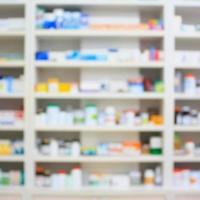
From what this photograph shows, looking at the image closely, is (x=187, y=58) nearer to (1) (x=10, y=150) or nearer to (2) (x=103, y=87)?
(2) (x=103, y=87)

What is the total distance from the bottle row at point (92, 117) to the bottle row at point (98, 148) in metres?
0.20

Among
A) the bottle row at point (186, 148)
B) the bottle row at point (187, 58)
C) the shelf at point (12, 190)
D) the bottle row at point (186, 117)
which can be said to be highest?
the bottle row at point (187, 58)

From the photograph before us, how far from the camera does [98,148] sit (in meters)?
2.76

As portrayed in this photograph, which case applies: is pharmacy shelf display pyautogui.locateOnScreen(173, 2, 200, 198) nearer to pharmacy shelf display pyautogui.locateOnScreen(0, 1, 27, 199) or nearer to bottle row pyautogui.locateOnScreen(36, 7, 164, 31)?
bottle row pyautogui.locateOnScreen(36, 7, 164, 31)

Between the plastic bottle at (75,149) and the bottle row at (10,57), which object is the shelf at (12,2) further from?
the plastic bottle at (75,149)

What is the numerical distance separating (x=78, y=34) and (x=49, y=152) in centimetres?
120

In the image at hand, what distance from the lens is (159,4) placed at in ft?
8.92

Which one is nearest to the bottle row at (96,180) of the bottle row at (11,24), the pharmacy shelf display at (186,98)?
the pharmacy shelf display at (186,98)

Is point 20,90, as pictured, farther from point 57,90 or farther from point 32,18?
point 32,18

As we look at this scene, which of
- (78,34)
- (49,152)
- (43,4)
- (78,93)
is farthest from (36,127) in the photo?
(43,4)

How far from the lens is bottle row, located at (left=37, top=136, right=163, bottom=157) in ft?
8.94

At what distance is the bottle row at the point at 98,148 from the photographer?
272 centimetres

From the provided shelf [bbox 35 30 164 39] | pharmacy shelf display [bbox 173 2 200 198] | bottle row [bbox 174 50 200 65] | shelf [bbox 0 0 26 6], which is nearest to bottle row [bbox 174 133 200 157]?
pharmacy shelf display [bbox 173 2 200 198]

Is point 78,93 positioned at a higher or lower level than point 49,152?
higher
